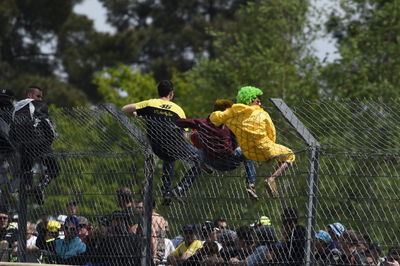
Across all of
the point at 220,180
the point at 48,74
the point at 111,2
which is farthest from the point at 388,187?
the point at 111,2

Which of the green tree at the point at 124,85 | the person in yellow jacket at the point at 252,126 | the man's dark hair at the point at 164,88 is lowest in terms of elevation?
the person in yellow jacket at the point at 252,126

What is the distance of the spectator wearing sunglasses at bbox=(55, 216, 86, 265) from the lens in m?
9.23

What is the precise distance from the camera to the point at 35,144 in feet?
31.8

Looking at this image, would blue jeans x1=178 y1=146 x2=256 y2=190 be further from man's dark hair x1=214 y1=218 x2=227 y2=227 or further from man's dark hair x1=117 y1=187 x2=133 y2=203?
man's dark hair x1=214 y1=218 x2=227 y2=227

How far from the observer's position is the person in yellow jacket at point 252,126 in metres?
8.62

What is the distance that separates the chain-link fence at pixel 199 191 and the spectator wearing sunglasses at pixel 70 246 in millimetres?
12

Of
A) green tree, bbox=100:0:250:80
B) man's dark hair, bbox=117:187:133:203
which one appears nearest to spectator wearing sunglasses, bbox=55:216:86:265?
man's dark hair, bbox=117:187:133:203

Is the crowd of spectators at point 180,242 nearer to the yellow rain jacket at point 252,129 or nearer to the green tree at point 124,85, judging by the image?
the yellow rain jacket at point 252,129

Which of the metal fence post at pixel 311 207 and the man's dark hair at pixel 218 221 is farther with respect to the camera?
the man's dark hair at pixel 218 221

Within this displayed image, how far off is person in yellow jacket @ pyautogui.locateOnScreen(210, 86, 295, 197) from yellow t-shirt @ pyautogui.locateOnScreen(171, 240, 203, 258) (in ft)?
2.66

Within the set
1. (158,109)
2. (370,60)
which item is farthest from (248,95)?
(370,60)

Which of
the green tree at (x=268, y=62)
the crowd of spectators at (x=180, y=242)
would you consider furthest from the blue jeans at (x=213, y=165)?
the green tree at (x=268, y=62)

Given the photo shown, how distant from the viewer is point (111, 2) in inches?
1929

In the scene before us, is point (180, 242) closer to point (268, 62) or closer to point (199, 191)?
point (199, 191)
